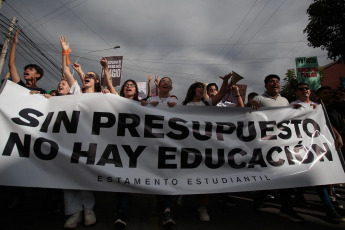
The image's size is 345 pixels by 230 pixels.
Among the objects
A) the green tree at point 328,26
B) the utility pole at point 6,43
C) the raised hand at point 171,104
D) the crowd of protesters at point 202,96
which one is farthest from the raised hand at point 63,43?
the green tree at point 328,26

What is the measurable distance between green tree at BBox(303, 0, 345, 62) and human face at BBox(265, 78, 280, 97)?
12.7 meters

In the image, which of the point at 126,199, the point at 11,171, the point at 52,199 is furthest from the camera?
the point at 52,199

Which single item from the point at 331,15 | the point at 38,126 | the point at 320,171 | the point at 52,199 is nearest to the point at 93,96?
the point at 38,126

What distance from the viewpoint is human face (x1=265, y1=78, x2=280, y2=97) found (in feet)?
10.8

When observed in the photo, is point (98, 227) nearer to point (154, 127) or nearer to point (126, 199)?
point (126, 199)

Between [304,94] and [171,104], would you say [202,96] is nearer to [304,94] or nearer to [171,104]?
[171,104]

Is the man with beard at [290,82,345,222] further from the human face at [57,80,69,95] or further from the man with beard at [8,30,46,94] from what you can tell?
the man with beard at [8,30,46,94]

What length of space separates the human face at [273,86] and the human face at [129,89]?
2056 mm

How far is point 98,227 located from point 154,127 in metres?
1.31

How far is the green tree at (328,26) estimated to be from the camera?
40.6 ft

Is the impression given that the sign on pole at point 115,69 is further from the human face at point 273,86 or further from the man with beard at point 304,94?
the man with beard at point 304,94

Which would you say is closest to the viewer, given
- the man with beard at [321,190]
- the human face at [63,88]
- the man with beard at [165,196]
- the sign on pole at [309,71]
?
the man with beard at [165,196]

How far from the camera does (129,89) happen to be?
325 centimetres

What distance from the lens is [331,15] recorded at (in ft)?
40.9
